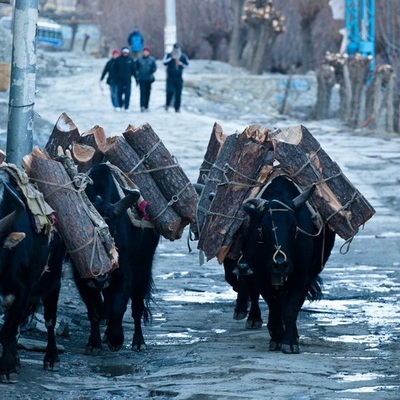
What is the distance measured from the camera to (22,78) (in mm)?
10539

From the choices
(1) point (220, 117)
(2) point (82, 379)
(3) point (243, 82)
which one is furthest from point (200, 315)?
(3) point (243, 82)

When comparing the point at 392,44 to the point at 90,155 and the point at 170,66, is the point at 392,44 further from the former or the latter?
the point at 90,155

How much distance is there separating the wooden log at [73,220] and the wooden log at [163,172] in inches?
56.0

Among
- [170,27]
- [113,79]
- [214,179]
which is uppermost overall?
[214,179]

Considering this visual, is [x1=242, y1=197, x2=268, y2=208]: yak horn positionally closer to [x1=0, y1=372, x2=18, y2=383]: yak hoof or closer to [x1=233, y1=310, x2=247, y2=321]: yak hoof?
[x1=233, y1=310, x2=247, y2=321]: yak hoof

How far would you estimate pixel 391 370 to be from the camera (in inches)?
324

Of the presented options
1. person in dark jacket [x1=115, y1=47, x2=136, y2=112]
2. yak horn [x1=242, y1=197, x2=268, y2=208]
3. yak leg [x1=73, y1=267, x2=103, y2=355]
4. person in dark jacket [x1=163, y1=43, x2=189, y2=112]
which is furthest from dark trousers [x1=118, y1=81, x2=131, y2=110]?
yak horn [x1=242, y1=197, x2=268, y2=208]

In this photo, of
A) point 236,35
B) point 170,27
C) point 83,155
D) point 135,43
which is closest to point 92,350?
point 83,155

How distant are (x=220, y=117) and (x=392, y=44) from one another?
6567mm

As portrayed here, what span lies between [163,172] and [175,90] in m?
21.8

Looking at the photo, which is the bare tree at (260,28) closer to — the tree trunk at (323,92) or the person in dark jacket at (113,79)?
the tree trunk at (323,92)

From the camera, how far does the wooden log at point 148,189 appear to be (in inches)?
400

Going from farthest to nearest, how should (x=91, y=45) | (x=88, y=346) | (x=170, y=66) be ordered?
(x=91, y=45) → (x=170, y=66) → (x=88, y=346)

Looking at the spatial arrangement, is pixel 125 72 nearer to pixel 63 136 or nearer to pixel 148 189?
pixel 63 136
